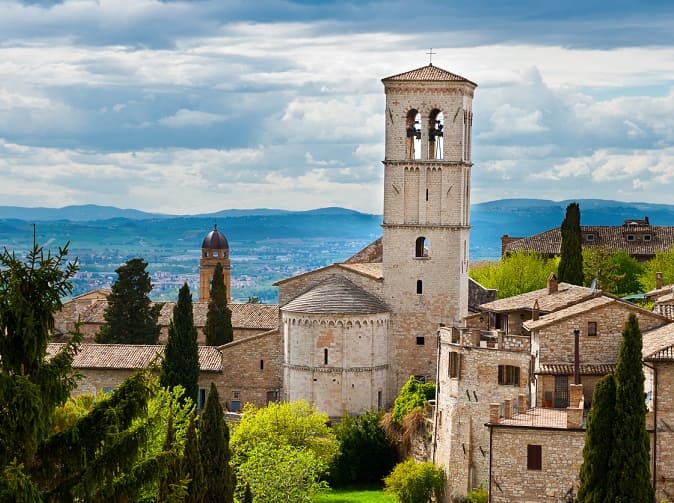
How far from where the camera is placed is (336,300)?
192 feet

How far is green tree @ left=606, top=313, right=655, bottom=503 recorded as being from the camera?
34.2m

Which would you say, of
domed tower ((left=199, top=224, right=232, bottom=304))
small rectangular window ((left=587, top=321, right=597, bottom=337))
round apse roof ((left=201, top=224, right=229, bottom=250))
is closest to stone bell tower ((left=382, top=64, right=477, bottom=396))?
small rectangular window ((left=587, top=321, right=597, bottom=337))

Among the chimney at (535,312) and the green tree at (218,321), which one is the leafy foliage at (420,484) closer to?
the chimney at (535,312)

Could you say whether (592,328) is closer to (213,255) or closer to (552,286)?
(552,286)

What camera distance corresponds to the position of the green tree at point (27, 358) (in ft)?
64.1

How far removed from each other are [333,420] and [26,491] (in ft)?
129

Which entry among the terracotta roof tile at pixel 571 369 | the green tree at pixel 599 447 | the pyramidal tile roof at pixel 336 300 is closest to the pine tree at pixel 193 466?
the green tree at pixel 599 447

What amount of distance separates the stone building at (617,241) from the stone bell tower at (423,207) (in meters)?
27.1

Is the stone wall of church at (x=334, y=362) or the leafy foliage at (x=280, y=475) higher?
the stone wall of church at (x=334, y=362)

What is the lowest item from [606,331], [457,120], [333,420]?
[333,420]

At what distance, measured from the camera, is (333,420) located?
57.9 meters

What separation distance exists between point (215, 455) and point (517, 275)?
4080cm

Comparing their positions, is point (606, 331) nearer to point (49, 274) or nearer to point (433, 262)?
point (433, 262)

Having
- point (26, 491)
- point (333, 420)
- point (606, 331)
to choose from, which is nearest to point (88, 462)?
point (26, 491)
